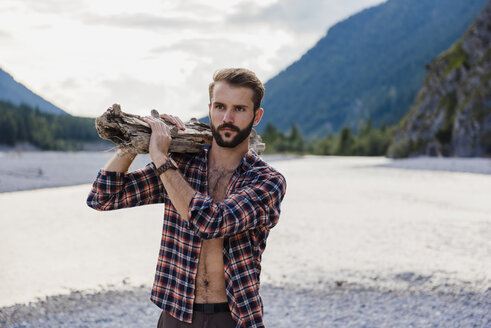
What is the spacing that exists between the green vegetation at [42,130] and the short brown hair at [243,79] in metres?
101

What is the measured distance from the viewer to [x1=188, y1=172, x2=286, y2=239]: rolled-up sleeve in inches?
96.0

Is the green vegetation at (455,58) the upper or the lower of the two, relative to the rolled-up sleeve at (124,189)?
upper

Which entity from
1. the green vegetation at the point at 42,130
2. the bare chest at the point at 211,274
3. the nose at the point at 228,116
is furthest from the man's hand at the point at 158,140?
the green vegetation at the point at 42,130

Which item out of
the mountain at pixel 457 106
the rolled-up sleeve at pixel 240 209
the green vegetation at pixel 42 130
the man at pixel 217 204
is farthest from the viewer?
the green vegetation at pixel 42 130

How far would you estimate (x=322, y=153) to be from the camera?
486 ft

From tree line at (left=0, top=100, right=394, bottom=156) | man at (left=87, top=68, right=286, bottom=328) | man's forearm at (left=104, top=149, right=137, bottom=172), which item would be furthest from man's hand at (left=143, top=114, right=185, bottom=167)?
tree line at (left=0, top=100, right=394, bottom=156)

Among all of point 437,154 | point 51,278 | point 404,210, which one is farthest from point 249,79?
point 437,154

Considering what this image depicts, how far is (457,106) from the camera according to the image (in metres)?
69.2

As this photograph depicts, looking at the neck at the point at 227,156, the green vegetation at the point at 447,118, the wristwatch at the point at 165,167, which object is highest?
the green vegetation at the point at 447,118

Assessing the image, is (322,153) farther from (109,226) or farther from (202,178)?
(202,178)

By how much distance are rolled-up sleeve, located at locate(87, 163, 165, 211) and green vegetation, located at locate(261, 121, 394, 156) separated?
390ft

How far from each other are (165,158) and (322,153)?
147655 millimetres

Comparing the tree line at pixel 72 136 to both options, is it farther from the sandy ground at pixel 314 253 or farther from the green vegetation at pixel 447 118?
the sandy ground at pixel 314 253

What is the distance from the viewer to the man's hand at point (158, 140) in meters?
2.55
